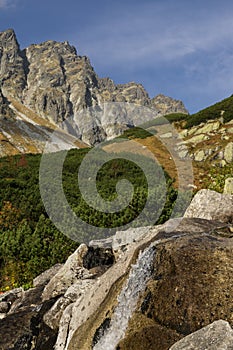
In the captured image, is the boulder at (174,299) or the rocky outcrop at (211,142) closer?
the boulder at (174,299)

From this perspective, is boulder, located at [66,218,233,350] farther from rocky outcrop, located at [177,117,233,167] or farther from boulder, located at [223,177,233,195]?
rocky outcrop, located at [177,117,233,167]

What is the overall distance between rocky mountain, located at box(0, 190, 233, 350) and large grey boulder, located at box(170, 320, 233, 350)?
A: 0.05ft

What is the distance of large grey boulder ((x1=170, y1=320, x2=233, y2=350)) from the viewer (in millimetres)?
5969

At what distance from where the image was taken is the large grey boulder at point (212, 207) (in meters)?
15.6

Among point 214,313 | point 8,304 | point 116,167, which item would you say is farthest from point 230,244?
point 116,167

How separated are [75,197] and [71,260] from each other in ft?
78.7

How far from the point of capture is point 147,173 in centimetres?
4384

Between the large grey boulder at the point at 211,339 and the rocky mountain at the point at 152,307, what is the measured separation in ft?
0.05

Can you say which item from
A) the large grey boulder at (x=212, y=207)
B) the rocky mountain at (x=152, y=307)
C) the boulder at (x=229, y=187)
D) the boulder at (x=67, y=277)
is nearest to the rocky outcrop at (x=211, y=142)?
the boulder at (x=229, y=187)

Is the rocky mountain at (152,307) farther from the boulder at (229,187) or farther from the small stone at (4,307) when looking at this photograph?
the boulder at (229,187)

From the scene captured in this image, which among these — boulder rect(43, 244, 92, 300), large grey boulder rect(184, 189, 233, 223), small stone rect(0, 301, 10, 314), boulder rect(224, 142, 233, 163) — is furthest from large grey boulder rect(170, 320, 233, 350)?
boulder rect(224, 142, 233, 163)

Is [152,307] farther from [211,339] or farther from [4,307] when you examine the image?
[4,307]

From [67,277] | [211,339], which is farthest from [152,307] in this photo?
[67,277]

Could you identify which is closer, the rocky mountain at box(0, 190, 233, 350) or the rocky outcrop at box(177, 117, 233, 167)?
the rocky mountain at box(0, 190, 233, 350)
